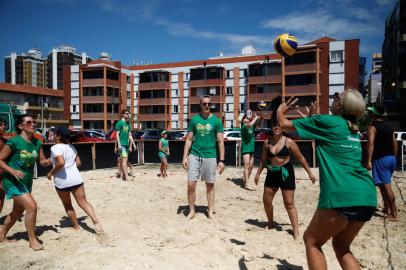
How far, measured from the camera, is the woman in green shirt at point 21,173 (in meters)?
4.64

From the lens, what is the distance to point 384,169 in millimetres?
6332

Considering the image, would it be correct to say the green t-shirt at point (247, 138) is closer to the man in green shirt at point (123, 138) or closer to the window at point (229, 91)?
the man in green shirt at point (123, 138)

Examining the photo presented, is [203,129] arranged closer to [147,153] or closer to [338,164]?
[338,164]

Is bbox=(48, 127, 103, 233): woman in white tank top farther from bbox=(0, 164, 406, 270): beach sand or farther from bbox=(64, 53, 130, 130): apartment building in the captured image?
bbox=(64, 53, 130, 130): apartment building

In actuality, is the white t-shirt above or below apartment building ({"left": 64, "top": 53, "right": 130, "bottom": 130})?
below

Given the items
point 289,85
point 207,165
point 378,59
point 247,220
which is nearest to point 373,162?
point 247,220

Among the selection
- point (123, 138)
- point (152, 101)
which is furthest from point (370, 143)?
point (152, 101)

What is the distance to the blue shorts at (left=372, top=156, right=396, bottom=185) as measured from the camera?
630cm

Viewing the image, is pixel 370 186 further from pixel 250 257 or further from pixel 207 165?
pixel 207 165

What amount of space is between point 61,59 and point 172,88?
3232 inches

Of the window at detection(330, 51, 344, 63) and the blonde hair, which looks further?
the window at detection(330, 51, 344, 63)

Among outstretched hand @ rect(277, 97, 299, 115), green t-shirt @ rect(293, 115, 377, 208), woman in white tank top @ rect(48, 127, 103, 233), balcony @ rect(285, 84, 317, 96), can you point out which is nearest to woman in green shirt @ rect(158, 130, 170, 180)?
woman in white tank top @ rect(48, 127, 103, 233)

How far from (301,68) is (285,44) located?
44372 millimetres

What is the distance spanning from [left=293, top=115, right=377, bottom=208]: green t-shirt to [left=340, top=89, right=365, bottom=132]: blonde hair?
0.07 meters
